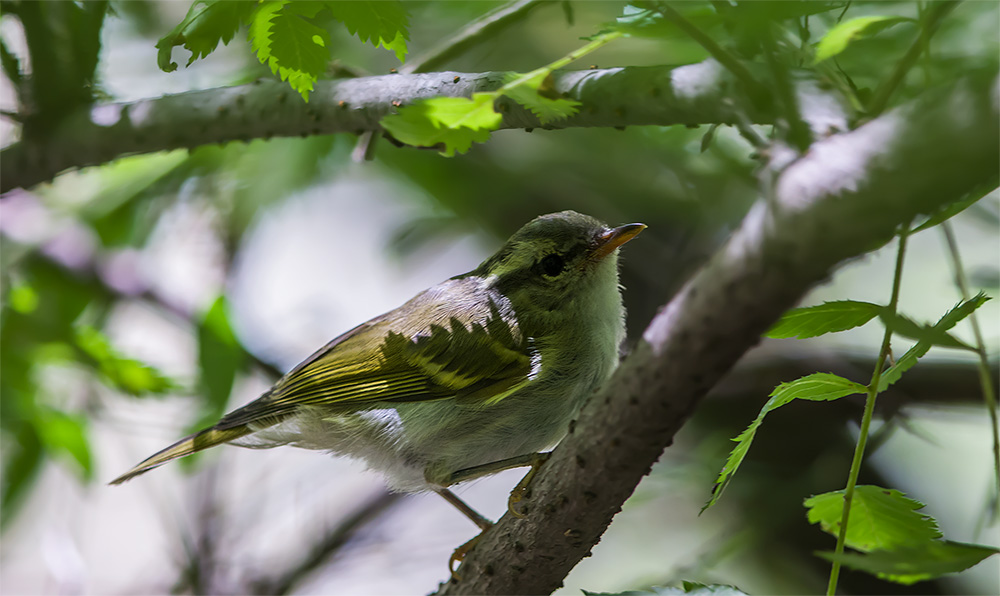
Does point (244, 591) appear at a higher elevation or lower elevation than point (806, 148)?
higher

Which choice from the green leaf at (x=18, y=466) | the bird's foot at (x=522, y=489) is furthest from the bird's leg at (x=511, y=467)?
the green leaf at (x=18, y=466)

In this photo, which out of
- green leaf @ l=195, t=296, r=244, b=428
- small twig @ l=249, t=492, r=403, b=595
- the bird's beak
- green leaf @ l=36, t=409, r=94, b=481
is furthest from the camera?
small twig @ l=249, t=492, r=403, b=595

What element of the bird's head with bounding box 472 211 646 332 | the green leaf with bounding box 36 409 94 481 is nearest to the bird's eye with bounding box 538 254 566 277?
the bird's head with bounding box 472 211 646 332

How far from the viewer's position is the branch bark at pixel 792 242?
37.6 inches

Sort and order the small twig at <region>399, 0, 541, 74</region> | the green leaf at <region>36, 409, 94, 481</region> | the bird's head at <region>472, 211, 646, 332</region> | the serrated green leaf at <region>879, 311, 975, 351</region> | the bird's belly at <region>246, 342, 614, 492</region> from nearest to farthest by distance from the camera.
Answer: the serrated green leaf at <region>879, 311, 975, 351</region> < the small twig at <region>399, 0, 541, 74</region> < the bird's belly at <region>246, 342, 614, 492</region> < the bird's head at <region>472, 211, 646, 332</region> < the green leaf at <region>36, 409, 94, 481</region>

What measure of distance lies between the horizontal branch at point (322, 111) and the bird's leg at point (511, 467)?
0.84m

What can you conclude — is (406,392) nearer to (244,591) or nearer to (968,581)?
(244,591)

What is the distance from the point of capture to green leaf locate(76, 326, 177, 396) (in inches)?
126

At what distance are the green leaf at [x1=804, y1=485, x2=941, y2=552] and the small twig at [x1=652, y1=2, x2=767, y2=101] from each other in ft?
2.58

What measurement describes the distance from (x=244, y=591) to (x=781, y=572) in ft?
A: 9.61

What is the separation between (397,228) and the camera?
16.6ft

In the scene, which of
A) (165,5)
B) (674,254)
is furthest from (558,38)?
(165,5)

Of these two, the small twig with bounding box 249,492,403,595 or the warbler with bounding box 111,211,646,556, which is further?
the small twig with bounding box 249,492,403,595

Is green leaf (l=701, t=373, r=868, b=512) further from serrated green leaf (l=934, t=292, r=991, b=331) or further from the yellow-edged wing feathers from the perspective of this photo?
the yellow-edged wing feathers
